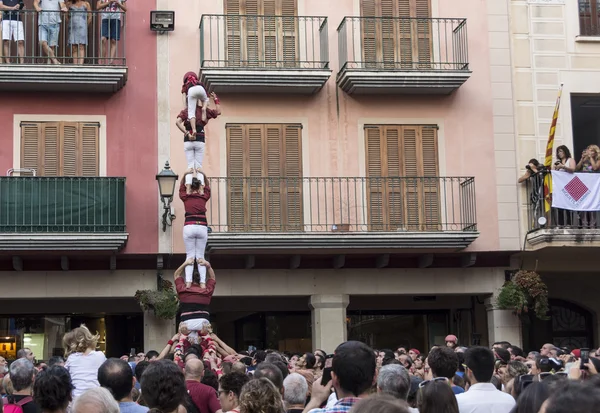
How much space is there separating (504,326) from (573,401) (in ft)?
61.4

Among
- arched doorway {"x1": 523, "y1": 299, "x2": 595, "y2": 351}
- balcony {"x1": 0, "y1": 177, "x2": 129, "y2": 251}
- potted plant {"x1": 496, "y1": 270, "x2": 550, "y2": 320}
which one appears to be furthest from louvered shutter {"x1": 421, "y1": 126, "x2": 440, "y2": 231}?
balcony {"x1": 0, "y1": 177, "x2": 129, "y2": 251}

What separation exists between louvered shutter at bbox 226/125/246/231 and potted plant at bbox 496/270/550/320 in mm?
5646

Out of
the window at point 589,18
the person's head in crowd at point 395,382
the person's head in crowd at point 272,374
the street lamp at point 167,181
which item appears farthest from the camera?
the window at point 589,18

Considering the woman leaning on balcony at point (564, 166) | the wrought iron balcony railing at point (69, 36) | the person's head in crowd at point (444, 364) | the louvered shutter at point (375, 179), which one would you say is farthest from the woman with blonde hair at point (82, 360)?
the woman leaning on balcony at point (564, 166)

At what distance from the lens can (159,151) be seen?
21.5 m

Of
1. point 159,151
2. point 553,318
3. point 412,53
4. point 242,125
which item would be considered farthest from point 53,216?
point 553,318

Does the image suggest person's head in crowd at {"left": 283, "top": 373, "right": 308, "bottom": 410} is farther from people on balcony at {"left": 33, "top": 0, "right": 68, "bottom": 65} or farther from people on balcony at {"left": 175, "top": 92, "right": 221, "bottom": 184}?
people on balcony at {"left": 33, "top": 0, "right": 68, "bottom": 65}

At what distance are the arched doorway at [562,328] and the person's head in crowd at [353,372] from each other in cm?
1857

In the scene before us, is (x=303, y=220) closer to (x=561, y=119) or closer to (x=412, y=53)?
(x=412, y=53)

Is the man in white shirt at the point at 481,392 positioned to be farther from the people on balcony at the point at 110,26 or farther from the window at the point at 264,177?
the people on balcony at the point at 110,26

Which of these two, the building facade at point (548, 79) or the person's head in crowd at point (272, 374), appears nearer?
the person's head in crowd at point (272, 374)

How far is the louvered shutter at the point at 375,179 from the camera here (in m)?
21.7

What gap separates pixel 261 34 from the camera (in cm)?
2202

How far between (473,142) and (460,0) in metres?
3.20
